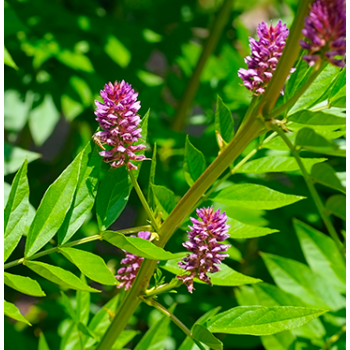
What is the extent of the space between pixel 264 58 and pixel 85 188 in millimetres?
223

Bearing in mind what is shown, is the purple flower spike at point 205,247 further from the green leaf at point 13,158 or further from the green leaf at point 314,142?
the green leaf at point 13,158

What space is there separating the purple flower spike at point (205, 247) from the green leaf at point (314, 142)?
0.39 feet

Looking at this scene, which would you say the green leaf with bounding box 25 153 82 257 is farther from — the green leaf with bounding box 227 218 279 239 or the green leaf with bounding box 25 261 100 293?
the green leaf with bounding box 227 218 279 239

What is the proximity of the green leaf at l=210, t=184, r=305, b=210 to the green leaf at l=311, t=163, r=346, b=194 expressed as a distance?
0.36 ft

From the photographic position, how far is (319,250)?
2.71 feet

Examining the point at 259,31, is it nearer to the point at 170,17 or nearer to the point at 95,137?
the point at 95,137

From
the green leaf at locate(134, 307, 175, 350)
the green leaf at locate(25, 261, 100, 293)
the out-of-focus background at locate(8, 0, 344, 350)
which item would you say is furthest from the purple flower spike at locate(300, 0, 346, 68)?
the out-of-focus background at locate(8, 0, 344, 350)

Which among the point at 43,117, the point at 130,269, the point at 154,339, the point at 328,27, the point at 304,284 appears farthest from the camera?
the point at 43,117

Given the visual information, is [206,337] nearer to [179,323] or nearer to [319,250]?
[179,323]

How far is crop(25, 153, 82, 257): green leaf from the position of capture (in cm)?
50

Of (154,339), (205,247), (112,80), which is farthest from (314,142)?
(112,80)

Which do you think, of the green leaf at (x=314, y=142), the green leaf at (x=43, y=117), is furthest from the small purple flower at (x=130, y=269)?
the green leaf at (x=43, y=117)

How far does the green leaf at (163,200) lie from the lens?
52cm

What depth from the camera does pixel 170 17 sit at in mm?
1493
